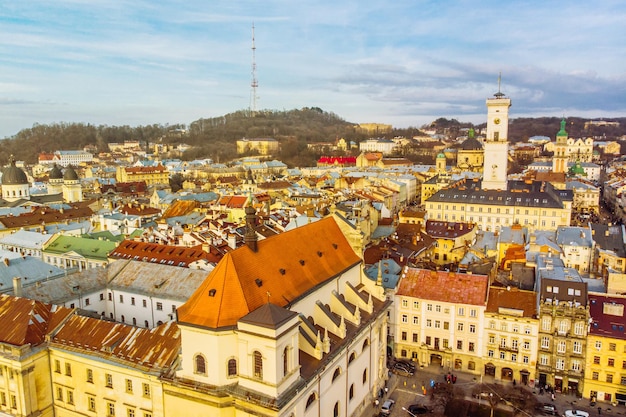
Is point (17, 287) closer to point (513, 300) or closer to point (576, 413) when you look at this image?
point (513, 300)

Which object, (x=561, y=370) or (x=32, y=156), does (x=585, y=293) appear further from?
(x=32, y=156)

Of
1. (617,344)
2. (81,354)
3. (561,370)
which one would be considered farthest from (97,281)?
(617,344)

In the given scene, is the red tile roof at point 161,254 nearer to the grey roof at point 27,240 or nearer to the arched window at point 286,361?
the grey roof at point 27,240

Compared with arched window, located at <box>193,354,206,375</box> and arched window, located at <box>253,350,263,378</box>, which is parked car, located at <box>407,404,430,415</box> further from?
arched window, located at <box>193,354,206,375</box>

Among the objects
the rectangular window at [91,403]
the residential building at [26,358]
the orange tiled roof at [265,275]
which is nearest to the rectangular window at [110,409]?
the rectangular window at [91,403]

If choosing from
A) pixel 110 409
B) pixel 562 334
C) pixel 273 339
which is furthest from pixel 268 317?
pixel 562 334

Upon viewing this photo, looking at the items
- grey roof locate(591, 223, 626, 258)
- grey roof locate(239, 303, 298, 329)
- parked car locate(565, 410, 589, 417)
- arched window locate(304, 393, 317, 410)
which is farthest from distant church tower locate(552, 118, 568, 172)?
grey roof locate(239, 303, 298, 329)
